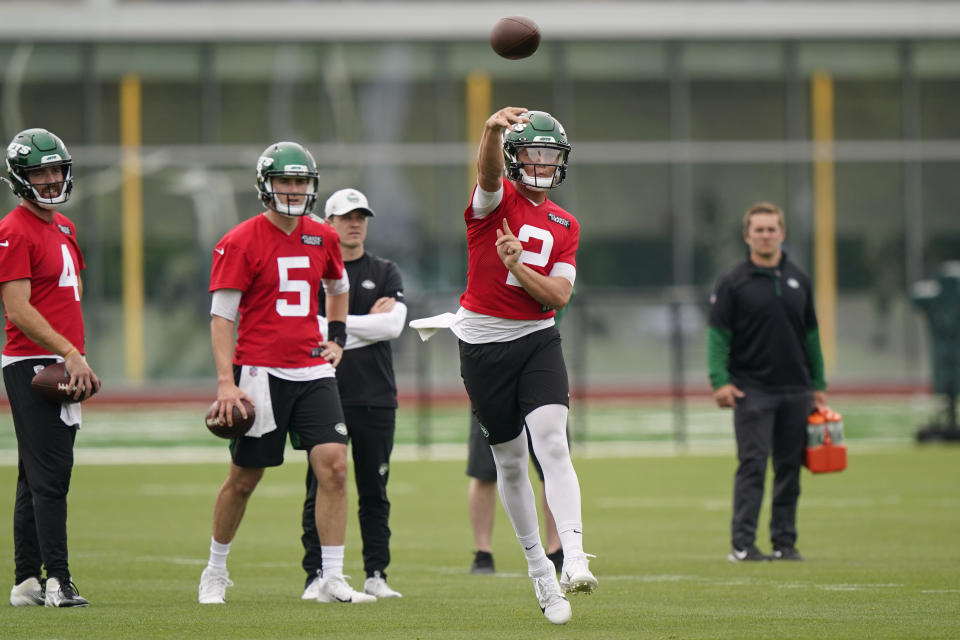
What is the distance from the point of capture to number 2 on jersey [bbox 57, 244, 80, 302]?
7.81 m

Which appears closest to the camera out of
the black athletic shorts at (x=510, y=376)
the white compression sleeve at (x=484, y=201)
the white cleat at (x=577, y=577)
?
the white cleat at (x=577, y=577)

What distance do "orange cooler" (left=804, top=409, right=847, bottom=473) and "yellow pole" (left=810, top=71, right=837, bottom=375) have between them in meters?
20.2

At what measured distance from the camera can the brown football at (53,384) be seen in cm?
757

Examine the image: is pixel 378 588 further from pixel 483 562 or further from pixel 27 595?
pixel 27 595

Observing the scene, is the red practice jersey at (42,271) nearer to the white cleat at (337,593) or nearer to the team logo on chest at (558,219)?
the white cleat at (337,593)

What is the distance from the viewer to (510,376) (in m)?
7.15

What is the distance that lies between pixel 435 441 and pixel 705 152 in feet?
35.5

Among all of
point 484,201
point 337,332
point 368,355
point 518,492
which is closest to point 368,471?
point 368,355

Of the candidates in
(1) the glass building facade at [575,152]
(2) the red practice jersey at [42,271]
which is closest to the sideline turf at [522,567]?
(2) the red practice jersey at [42,271]

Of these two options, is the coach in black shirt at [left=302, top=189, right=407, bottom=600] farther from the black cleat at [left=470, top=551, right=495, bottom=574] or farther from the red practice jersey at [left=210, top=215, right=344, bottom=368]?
the black cleat at [left=470, top=551, right=495, bottom=574]

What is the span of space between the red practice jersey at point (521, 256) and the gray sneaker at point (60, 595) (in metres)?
2.51

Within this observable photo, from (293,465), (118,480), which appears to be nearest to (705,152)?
(293,465)

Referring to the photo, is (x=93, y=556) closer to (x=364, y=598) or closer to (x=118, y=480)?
(x=364, y=598)

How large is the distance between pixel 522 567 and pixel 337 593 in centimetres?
240
